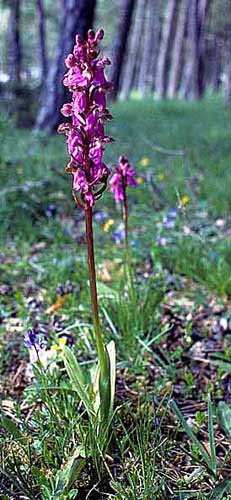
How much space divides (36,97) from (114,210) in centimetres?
686

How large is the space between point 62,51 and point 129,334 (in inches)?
222

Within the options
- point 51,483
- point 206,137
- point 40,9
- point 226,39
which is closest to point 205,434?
point 51,483

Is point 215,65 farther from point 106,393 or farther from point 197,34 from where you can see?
point 106,393

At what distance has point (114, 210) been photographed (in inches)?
165

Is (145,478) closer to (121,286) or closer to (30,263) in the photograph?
(121,286)

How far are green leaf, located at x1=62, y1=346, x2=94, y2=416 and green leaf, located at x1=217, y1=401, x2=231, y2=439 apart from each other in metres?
0.44

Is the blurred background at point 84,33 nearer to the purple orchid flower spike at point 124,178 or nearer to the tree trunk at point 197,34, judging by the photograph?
the tree trunk at point 197,34

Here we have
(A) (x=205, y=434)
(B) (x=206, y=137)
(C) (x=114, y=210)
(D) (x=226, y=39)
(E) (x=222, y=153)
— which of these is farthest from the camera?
(D) (x=226, y=39)

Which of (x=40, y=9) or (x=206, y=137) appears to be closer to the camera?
(x=206, y=137)

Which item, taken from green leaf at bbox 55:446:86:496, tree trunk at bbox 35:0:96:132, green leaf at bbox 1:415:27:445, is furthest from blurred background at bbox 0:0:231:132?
green leaf at bbox 55:446:86:496

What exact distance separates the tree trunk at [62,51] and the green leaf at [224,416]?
19.3 feet

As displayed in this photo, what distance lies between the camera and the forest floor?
4.97 feet

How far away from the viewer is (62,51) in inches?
275

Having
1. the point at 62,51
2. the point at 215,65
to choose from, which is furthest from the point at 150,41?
the point at 62,51
